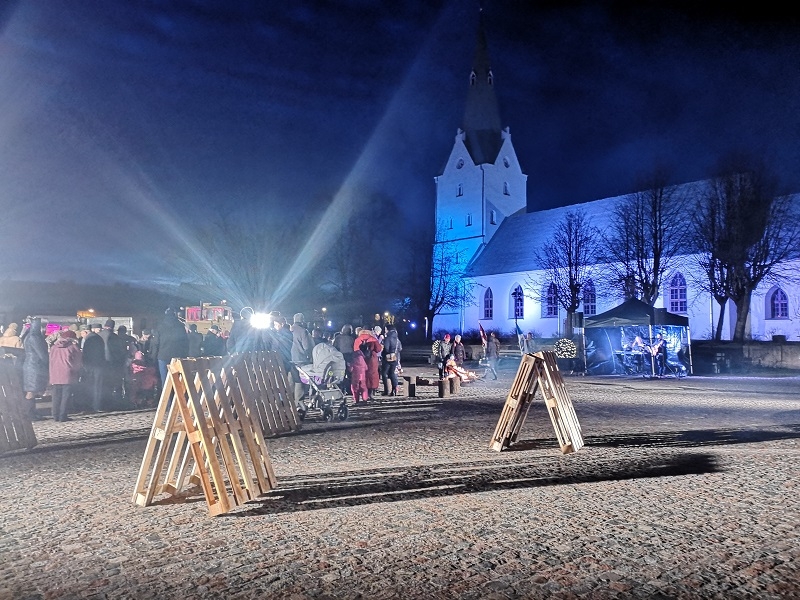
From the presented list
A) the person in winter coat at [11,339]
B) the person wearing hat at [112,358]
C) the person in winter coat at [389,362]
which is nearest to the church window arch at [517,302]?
the person in winter coat at [389,362]

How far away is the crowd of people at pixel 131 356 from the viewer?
13.0m

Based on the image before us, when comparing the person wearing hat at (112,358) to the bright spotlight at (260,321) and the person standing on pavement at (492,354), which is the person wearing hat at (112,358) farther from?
the person standing on pavement at (492,354)

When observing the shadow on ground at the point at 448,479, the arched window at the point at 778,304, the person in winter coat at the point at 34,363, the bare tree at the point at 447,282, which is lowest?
the shadow on ground at the point at 448,479

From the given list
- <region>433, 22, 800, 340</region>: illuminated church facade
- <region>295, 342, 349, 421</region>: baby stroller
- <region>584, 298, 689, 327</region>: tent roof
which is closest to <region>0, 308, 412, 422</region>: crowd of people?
<region>295, 342, 349, 421</region>: baby stroller

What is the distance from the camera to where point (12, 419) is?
9867 mm

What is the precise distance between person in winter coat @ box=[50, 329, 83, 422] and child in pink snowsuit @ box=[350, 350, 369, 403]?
5.88m

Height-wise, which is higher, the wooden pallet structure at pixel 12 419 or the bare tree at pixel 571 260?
the bare tree at pixel 571 260

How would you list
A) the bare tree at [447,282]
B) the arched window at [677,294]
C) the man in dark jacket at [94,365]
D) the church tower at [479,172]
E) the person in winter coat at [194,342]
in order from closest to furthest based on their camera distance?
the man in dark jacket at [94,365] < the person in winter coat at [194,342] < the arched window at [677,294] < the bare tree at [447,282] < the church tower at [479,172]

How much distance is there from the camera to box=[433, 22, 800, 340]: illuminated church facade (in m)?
59.3

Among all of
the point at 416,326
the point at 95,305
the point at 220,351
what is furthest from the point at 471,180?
the point at 220,351

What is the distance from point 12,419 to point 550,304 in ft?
172

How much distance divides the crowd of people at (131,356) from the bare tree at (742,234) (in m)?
29.3

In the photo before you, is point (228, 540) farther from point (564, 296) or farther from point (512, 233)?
point (512, 233)

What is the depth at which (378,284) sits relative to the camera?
56.1 metres
